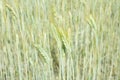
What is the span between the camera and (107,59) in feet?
3.66

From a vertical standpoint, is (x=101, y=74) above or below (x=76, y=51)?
below

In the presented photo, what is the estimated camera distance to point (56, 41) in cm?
102

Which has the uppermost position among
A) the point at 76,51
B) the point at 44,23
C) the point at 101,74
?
the point at 44,23

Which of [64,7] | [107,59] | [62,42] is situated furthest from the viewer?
[64,7]

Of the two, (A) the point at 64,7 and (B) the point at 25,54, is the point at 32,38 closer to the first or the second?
(B) the point at 25,54

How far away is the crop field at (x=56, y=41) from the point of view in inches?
38.0

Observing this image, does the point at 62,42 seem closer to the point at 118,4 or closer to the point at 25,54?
the point at 25,54

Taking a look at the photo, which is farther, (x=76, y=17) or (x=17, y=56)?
(x=76, y=17)

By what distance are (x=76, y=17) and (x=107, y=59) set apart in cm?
25

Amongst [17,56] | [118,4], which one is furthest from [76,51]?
[118,4]

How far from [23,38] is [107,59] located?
0.40 m

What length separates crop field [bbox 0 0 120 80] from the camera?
38.0 inches

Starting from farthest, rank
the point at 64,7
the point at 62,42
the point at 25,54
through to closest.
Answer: the point at 64,7 → the point at 25,54 → the point at 62,42

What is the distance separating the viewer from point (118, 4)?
134cm
